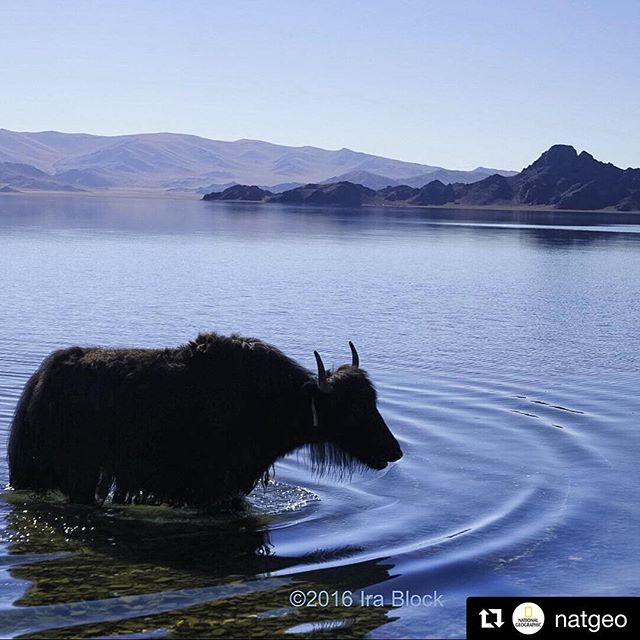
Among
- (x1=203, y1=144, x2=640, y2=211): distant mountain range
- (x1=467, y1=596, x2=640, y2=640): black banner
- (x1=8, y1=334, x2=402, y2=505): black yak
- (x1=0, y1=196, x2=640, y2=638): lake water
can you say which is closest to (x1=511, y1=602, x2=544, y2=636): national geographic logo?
(x1=467, y1=596, x2=640, y2=640): black banner

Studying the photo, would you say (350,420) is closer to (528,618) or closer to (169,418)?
(169,418)

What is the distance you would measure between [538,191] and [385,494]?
166 m

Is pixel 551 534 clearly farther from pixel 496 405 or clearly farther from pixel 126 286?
pixel 126 286

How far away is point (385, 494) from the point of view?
1021 cm

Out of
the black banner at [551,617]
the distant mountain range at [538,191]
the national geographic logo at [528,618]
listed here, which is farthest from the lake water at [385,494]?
the distant mountain range at [538,191]

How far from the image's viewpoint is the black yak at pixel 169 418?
916 cm

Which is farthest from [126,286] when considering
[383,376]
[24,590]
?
[24,590]

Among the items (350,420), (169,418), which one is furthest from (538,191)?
(169,418)

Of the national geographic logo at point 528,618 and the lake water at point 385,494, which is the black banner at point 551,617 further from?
the lake water at point 385,494

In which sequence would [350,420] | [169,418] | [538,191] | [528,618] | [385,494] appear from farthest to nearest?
[538,191]
[385,494]
[350,420]
[169,418]
[528,618]

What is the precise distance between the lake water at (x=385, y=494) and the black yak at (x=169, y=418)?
0.91 feet

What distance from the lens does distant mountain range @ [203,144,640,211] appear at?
16302 centimetres

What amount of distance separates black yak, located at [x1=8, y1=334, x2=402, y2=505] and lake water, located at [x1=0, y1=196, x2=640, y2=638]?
28 cm

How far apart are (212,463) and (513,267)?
3245 cm
